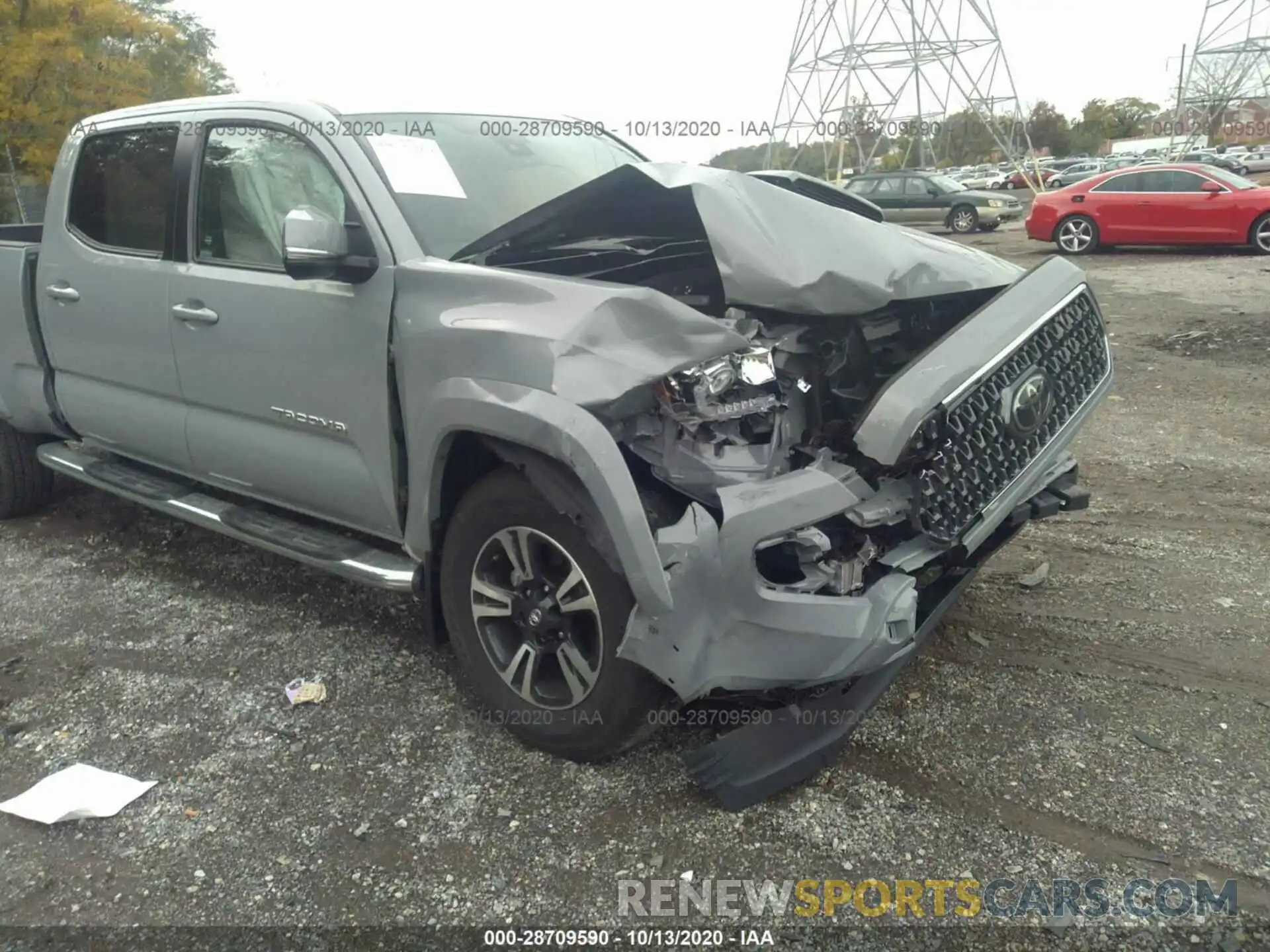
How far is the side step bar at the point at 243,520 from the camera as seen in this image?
315cm

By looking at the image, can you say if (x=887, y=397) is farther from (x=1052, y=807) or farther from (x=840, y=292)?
(x=1052, y=807)

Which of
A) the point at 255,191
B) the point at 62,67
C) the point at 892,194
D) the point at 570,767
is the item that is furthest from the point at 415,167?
the point at 892,194

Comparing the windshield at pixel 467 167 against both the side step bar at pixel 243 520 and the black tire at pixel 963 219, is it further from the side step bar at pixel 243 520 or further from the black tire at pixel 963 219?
the black tire at pixel 963 219

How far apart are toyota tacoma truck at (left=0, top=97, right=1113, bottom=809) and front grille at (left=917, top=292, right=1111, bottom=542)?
1cm

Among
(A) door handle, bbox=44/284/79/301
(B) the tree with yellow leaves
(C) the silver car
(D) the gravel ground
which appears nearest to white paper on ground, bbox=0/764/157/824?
(D) the gravel ground

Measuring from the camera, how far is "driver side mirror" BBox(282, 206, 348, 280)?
2.80 metres

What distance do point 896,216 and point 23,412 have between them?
21.6 m

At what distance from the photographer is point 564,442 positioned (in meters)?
2.40

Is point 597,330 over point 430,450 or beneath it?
over

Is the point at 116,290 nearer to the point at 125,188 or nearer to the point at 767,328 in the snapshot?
the point at 125,188

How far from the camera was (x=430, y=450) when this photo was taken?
282 cm

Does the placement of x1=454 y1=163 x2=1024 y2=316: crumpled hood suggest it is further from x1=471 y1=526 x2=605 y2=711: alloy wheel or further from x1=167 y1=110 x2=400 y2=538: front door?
x1=471 y1=526 x2=605 y2=711: alloy wheel

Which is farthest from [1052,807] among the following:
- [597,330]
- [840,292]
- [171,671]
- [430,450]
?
[171,671]

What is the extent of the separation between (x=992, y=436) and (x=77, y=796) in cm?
286
